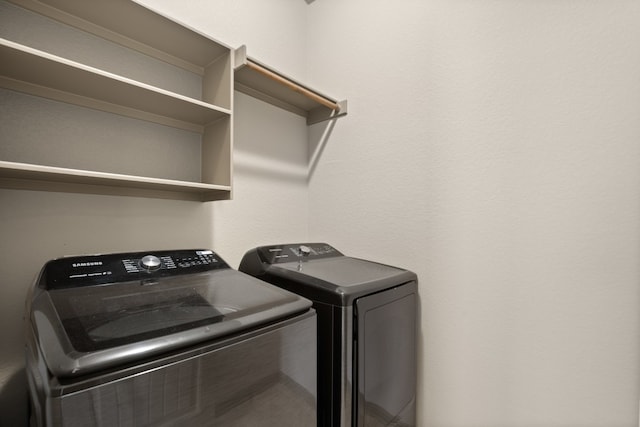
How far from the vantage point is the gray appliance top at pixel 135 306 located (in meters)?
0.57

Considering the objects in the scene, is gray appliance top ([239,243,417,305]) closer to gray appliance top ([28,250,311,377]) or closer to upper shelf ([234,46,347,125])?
gray appliance top ([28,250,311,377])

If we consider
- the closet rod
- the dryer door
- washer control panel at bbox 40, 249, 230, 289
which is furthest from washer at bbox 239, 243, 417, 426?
the closet rod

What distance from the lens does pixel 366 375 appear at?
3.70 ft

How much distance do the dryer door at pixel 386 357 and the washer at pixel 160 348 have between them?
0.28m

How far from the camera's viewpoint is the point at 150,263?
105cm

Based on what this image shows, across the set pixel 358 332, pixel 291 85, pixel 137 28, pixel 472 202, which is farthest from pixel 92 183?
pixel 472 202

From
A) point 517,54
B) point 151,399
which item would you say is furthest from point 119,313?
point 517,54

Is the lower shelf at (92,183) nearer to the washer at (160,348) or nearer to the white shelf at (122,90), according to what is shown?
the white shelf at (122,90)

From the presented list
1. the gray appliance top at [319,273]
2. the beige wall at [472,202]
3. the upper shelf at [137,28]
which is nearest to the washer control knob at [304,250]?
the gray appliance top at [319,273]

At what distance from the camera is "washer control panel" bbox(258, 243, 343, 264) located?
4.56ft

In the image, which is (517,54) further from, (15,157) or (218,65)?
(15,157)

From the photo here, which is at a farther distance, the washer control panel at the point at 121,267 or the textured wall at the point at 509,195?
the textured wall at the point at 509,195

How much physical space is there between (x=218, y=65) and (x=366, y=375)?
153 centimetres

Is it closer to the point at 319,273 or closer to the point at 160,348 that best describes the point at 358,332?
the point at 319,273
